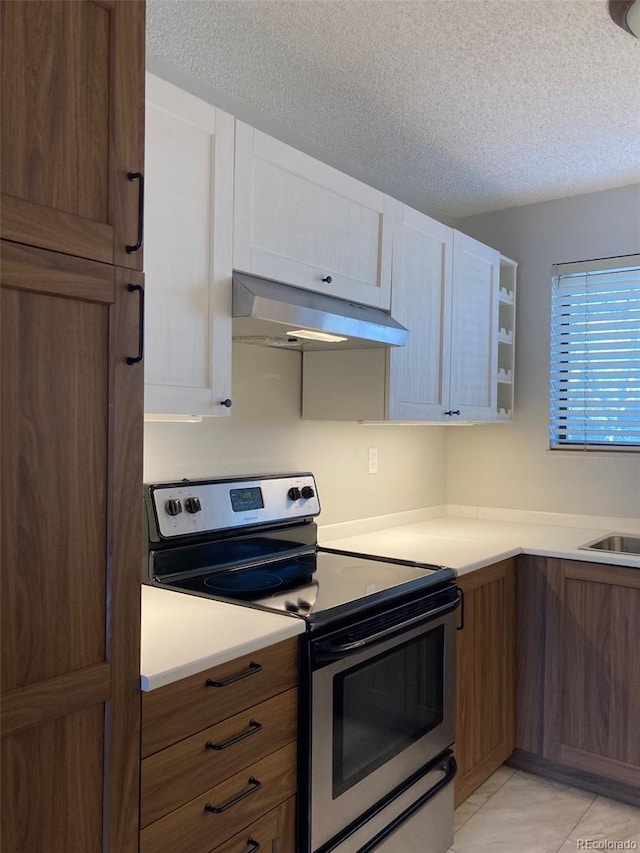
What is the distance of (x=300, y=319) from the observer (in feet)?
5.96

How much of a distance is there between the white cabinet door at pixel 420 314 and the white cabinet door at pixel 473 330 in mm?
74

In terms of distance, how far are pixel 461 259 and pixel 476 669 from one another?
5.24ft

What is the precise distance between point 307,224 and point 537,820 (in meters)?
2.14

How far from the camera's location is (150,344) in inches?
61.7

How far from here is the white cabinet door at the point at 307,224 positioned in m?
1.80

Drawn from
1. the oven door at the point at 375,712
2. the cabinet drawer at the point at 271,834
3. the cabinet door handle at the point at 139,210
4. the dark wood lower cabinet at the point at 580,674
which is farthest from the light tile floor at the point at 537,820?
the cabinet door handle at the point at 139,210

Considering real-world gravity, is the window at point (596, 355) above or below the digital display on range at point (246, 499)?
above

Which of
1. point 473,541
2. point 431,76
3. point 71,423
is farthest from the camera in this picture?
point 473,541

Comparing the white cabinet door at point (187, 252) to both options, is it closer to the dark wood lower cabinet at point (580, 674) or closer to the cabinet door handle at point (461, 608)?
the cabinet door handle at point (461, 608)

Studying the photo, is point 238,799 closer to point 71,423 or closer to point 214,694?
point 214,694

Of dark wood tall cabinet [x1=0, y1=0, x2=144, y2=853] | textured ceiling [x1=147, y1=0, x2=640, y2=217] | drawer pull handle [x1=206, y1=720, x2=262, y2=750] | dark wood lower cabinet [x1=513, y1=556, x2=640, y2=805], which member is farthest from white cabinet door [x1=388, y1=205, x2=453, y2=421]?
dark wood tall cabinet [x1=0, y1=0, x2=144, y2=853]

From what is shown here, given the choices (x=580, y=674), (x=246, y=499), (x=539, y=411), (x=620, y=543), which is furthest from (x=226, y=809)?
(x=539, y=411)

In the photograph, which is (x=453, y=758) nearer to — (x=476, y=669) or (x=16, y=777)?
(x=476, y=669)

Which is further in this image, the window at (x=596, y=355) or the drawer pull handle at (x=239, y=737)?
the window at (x=596, y=355)
